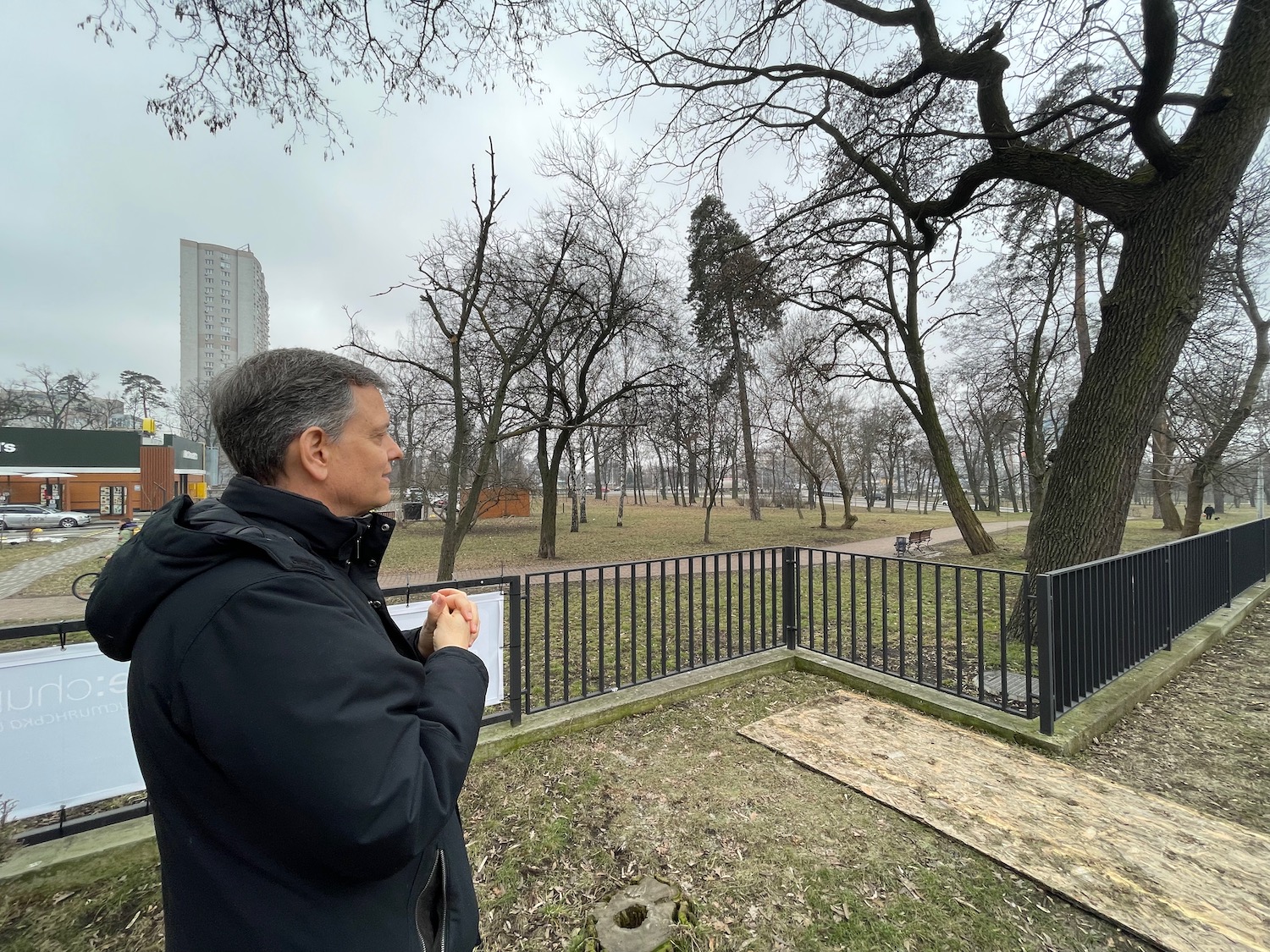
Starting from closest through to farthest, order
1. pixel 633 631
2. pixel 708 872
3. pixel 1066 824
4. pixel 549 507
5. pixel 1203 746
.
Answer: pixel 708 872, pixel 1066 824, pixel 1203 746, pixel 633 631, pixel 549 507

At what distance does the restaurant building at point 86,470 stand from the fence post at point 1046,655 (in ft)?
134

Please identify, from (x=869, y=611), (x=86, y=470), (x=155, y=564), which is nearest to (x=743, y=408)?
(x=869, y=611)

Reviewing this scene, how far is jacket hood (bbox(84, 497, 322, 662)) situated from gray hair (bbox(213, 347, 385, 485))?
7.5 inches

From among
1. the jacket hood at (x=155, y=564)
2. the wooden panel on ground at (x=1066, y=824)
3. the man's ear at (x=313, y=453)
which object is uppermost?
the man's ear at (x=313, y=453)

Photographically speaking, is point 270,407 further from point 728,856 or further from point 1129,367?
point 1129,367

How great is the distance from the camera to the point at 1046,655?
3408mm

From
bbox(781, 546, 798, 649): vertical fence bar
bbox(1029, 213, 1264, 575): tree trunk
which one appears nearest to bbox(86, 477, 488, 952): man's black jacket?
bbox(781, 546, 798, 649): vertical fence bar

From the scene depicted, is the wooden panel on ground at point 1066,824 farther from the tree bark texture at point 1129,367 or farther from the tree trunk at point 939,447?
the tree trunk at point 939,447

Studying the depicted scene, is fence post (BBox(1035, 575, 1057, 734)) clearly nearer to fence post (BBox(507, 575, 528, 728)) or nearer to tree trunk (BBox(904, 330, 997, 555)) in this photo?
fence post (BBox(507, 575, 528, 728))

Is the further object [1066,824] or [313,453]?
[1066,824]

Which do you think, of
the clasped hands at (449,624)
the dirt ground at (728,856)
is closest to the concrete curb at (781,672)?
the dirt ground at (728,856)

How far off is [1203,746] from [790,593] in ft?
9.39

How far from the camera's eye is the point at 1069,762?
3234mm

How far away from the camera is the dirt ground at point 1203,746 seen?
3.00m
